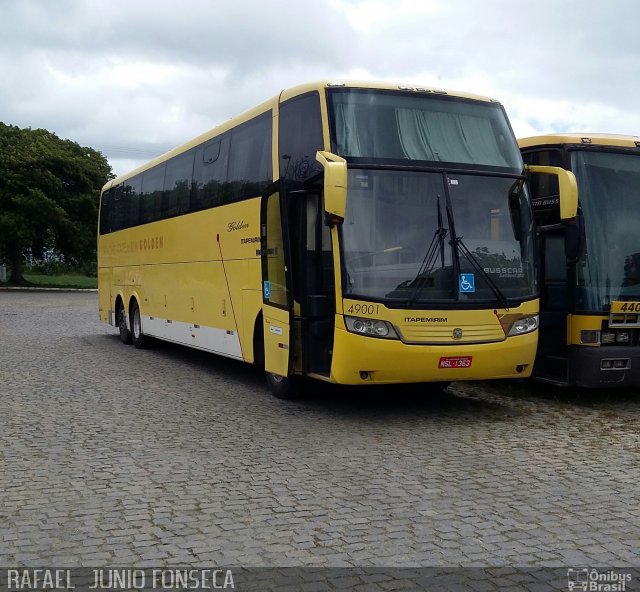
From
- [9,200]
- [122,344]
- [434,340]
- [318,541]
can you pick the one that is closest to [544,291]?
[434,340]

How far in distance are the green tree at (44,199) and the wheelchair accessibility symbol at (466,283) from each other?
42.4 metres

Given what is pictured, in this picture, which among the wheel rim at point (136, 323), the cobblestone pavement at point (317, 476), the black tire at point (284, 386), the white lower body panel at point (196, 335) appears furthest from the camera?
the wheel rim at point (136, 323)

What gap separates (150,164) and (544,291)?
31.7ft

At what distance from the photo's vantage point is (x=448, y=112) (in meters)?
9.95

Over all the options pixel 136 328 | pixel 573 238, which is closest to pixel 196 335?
pixel 136 328

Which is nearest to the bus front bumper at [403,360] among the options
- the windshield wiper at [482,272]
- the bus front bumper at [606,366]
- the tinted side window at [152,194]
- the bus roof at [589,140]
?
the windshield wiper at [482,272]

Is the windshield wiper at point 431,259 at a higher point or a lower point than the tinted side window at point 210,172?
lower

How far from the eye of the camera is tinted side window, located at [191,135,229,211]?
42.4ft

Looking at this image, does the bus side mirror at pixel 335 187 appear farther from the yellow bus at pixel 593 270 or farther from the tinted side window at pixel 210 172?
the tinted side window at pixel 210 172

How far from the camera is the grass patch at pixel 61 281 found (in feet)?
176

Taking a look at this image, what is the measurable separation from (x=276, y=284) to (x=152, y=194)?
744cm

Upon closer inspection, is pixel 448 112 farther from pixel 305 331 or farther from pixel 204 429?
pixel 204 429

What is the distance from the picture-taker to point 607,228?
10367 mm

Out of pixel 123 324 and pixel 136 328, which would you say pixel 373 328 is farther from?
pixel 123 324
